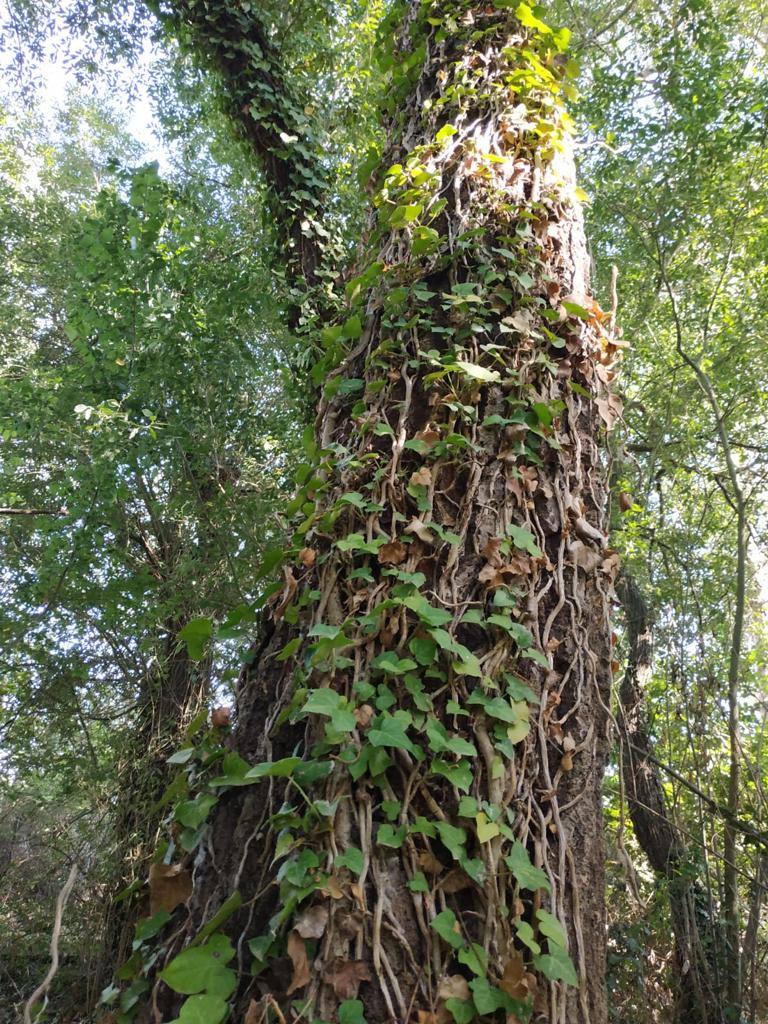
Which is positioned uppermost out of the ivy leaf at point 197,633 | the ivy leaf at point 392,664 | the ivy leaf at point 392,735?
the ivy leaf at point 197,633

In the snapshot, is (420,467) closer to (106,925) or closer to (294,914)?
(294,914)

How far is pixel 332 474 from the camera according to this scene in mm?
1523

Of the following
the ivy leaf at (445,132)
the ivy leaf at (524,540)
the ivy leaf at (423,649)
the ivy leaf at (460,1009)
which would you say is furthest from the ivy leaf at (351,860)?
the ivy leaf at (445,132)

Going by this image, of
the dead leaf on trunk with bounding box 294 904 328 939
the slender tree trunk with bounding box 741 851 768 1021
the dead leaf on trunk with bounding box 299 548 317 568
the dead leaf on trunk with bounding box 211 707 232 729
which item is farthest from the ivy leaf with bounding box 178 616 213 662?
the slender tree trunk with bounding box 741 851 768 1021

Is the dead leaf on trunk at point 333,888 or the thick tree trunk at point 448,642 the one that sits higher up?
the thick tree trunk at point 448,642

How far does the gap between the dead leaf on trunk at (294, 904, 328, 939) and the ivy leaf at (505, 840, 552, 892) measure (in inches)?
12.2

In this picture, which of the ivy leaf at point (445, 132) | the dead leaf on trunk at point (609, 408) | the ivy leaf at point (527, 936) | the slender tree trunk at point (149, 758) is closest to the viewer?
the ivy leaf at point (527, 936)

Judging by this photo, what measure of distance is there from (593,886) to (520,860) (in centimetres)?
21

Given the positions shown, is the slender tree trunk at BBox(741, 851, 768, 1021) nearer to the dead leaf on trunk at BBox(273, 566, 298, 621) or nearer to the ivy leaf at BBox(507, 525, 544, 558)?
the ivy leaf at BBox(507, 525, 544, 558)

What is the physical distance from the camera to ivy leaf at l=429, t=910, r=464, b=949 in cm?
94

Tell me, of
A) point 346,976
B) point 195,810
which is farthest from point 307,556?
point 346,976

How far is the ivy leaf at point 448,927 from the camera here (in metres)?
0.94

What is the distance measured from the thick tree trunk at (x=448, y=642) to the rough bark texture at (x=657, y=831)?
130cm

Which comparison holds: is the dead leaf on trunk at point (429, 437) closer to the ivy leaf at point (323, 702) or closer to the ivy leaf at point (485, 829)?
the ivy leaf at point (323, 702)
